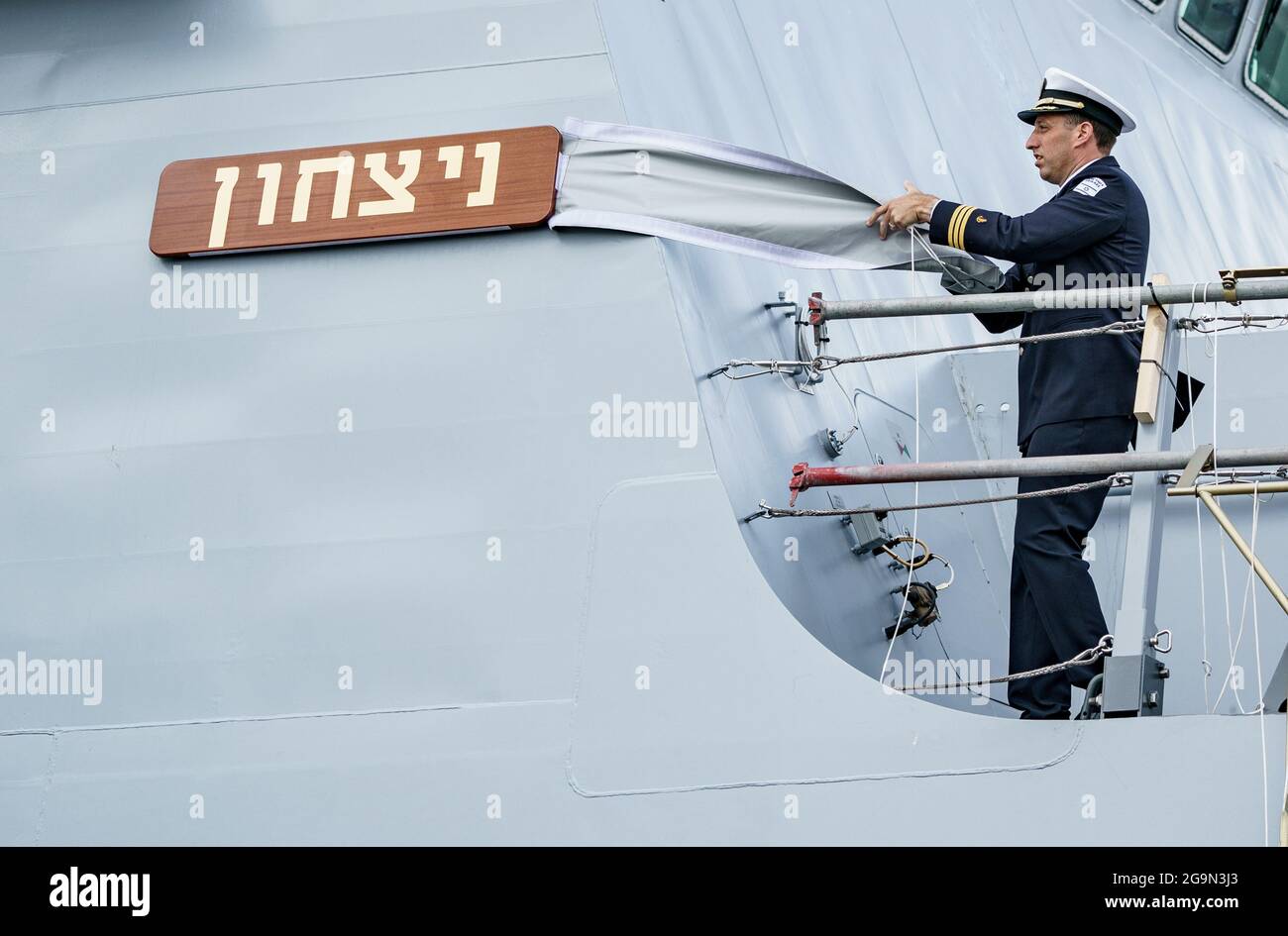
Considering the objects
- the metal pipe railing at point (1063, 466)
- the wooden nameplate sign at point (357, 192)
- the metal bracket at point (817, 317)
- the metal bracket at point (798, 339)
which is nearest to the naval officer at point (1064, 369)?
the metal pipe railing at point (1063, 466)

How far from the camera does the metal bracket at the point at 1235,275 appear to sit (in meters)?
3.61

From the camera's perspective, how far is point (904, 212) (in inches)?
163

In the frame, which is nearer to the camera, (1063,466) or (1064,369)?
(1063,466)

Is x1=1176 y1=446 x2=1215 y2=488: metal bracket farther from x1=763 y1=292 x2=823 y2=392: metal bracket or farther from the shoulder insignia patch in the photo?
x1=763 y1=292 x2=823 y2=392: metal bracket

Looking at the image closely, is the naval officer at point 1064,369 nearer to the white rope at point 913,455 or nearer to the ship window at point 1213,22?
the white rope at point 913,455

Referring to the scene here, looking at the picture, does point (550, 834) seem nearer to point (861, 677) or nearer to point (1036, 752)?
point (861, 677)

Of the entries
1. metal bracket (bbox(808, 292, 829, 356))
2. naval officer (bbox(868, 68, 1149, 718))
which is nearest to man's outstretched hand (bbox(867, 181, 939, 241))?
naval officer (bbox(868, 68, 1149, 718))

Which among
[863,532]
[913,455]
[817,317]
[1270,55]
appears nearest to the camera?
[817,317]

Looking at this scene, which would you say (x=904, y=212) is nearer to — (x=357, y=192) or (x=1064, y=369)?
(x=1064, y=369)

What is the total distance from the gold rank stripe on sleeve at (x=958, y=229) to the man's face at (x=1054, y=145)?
317 millimetres

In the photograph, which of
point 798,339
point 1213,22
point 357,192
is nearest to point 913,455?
point 798,339

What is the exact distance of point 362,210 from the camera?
4.21 metres

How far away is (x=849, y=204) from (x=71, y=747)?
7.79 feet

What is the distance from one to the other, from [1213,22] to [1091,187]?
4.91 meters
